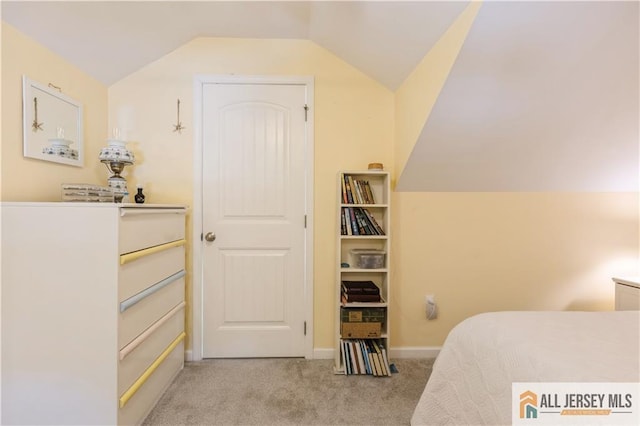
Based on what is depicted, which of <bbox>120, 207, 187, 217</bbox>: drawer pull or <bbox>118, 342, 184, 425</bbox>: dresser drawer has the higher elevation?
<bbox>120, 207, 187, 217</bbox>: drawer pull

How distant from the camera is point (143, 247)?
4.44 feet

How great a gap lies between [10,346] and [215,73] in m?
1.87

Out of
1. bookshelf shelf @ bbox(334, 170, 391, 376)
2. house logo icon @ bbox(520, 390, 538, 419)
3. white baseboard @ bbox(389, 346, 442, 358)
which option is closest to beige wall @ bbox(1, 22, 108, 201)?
bookshelf shelf @ bbox(334, 170, 391, 376)

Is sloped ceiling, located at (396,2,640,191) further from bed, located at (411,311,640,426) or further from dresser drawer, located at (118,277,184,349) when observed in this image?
dresser drawer, located at (118,277,184,349)

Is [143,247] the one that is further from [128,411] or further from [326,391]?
[326,391]

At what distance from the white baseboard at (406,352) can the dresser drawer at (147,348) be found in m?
0.99

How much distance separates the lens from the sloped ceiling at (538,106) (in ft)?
3.66

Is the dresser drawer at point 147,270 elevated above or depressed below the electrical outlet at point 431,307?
above

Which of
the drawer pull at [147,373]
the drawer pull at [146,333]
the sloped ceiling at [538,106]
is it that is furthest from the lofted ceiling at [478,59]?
the drawer pull at [147,373]

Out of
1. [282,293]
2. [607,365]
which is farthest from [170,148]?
[607,365]

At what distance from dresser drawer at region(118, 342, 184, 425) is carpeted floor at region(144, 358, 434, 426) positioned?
51 mm

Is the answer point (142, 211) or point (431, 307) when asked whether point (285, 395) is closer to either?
point (431, 307)

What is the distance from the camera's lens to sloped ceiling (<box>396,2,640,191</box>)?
112 cm

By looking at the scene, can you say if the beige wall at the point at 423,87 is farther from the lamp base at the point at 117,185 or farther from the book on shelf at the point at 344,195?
the lamp base at the point at 117,185
